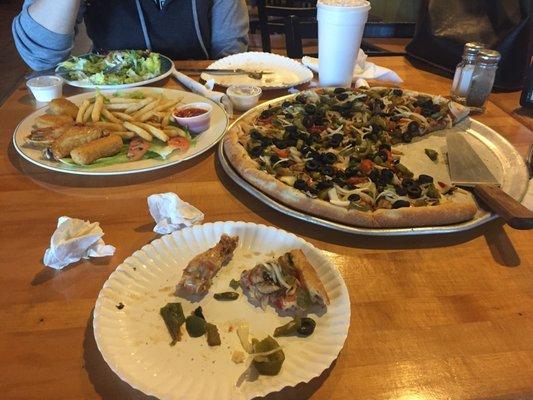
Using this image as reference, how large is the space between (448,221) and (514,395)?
526mm

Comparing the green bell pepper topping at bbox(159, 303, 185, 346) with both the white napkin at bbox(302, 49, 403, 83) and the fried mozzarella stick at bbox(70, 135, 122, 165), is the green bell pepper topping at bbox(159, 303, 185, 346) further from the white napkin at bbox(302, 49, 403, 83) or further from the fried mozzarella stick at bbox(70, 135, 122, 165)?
the white napkin at bbox(302, 49, 403, 83)

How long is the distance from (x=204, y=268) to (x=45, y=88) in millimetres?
1455

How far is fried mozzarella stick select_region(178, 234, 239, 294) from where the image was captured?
1030 mm

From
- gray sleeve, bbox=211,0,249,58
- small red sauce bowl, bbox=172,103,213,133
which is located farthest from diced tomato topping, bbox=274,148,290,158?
gray sleeve, bbox=211,0,249,58

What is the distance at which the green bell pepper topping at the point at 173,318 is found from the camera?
3.06ft

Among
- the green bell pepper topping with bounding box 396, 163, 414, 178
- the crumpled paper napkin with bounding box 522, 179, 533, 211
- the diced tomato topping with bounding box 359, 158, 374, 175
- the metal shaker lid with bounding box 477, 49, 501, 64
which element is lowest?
the crumpled paper napkin with bounding box 522, 179, 533, 211

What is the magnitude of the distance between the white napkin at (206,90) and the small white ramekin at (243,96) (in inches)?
1.1

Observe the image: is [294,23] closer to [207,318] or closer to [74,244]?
[74,244]

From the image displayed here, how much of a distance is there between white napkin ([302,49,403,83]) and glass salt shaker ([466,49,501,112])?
43cm

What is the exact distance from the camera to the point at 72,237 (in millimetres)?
1152

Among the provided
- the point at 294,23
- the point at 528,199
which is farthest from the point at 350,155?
the point at 294,23

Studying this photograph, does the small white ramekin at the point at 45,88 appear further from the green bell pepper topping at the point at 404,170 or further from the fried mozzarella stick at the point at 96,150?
the green bell pepper topping at the point at 404,170

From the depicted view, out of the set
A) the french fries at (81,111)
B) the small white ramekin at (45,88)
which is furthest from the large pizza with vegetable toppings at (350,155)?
the small white ramekin at (45,88)

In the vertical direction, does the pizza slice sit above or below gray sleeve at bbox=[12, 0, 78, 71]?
below
